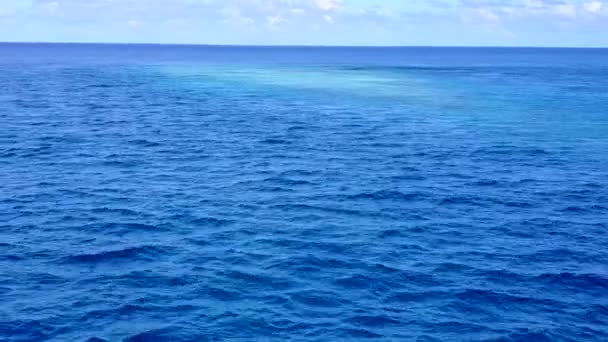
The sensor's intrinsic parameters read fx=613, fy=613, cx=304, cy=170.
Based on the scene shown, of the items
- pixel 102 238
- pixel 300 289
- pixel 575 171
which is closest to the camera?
pixel 300 289

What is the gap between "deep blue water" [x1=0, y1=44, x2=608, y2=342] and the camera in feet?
104

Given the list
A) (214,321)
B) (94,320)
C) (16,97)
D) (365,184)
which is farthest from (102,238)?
(16,97)

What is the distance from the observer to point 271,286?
3553 cm

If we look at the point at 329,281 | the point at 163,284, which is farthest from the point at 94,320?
the point at 329,281

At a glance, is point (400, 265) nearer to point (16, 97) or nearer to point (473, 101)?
point (473, 101)

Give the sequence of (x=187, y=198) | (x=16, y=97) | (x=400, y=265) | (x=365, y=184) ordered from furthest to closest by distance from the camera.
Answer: (x=16, y=97) → (x=365, y=184) → (x=187, y=198) → (x=400, y=265)

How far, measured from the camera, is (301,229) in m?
45.0

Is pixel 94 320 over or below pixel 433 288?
below

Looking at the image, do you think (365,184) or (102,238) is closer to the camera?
(102,238)

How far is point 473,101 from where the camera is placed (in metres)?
116

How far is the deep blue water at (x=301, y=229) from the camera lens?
31703 mm

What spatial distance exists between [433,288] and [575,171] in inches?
1302

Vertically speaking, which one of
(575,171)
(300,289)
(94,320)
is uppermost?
(575,171)

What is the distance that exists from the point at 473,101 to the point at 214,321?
9488cm
